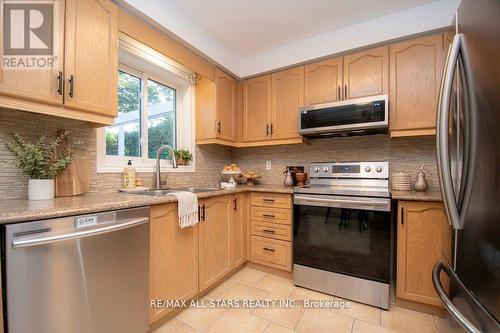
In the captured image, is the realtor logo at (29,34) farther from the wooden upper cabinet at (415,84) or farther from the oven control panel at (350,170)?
the wooden upper cabinet at (415,84)

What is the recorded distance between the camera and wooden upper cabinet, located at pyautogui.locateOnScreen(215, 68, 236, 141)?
8.05ft

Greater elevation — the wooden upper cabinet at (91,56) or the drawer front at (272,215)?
the wooden upper cabinet at (91,56)

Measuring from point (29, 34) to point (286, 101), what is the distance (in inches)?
79.1

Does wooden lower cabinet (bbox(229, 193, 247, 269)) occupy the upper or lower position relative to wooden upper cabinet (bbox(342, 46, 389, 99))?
lower

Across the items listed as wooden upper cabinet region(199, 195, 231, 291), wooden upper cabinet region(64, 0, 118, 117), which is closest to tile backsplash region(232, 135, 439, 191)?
wooden upper cabinet region(199, 195, 231, 291)

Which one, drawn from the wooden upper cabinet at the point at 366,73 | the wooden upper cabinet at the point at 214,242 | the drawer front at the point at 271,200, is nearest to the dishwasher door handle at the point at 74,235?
the wooden upper cabinet at the point at 214,242

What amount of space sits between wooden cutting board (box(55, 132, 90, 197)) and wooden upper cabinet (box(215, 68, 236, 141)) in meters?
1.24

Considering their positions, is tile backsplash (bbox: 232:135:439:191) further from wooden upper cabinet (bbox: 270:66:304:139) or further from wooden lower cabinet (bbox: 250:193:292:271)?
wooden lower cabinet (bbox: 250:193:292:271)

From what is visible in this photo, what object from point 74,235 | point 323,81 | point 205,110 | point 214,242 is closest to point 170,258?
point 214,242

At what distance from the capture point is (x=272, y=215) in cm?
219

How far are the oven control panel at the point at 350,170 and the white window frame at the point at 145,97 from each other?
136 cm

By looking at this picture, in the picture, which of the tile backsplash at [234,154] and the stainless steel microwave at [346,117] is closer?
the tile backsplash at [234,154]

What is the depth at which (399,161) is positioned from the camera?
2139 mm

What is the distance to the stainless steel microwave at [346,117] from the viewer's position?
1903mm
